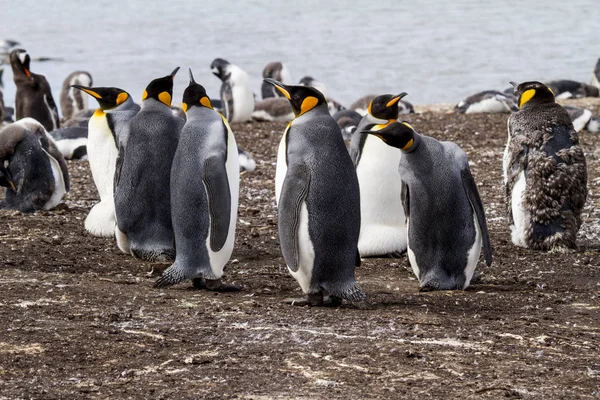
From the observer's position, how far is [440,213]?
611 centimetres

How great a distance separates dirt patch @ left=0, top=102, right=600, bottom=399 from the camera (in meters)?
4.07

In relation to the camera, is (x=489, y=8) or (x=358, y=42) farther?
(x=489, y=8)

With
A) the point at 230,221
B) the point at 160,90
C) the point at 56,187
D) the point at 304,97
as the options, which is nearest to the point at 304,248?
the point at 230,221

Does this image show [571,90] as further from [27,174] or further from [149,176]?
[149,176]

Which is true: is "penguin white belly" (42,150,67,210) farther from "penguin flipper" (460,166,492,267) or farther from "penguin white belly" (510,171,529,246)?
"penguin flipper" (460,166,492,267)

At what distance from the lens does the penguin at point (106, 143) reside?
24.8 feet

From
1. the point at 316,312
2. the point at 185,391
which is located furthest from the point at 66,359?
the point at 316,312

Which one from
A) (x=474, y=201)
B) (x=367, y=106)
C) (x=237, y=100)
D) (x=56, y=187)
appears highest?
(x=474, y=201)

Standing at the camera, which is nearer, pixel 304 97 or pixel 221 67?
pixel 304 97

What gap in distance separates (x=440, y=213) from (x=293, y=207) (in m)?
1.08

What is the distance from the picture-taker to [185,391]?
3984mm

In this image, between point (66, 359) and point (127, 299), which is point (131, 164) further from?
point (66, 359)

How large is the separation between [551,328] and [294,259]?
1313 mm

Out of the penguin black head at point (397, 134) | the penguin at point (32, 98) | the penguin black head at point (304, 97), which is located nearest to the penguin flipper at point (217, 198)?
the penguin black head at point (304, 97)
